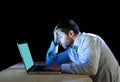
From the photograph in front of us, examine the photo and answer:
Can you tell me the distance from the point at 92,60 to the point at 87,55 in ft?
0.18

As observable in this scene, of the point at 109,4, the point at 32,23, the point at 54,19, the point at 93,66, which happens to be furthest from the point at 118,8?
the point at 93,66

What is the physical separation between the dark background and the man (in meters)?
1.16

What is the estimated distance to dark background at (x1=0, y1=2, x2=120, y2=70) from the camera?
11.7ft

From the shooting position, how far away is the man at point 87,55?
1.96 meters

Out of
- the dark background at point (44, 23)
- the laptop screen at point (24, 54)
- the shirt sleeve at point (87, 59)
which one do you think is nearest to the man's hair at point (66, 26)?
the shirt sleeve at point (87, 59)

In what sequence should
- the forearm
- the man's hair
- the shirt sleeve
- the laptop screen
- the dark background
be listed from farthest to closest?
the dark background → the forearm → the man's hair → the laptop screen → the shirt sleeve

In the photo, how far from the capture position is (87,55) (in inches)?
77.8

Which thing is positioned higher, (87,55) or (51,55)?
(87,55)

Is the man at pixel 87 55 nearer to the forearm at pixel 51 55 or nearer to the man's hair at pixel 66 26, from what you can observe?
the man's hair at pixel 66 26

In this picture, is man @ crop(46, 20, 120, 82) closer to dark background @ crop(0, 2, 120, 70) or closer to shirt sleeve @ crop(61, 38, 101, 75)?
shirt sleeve @ crop(61, 38, 101, 75)

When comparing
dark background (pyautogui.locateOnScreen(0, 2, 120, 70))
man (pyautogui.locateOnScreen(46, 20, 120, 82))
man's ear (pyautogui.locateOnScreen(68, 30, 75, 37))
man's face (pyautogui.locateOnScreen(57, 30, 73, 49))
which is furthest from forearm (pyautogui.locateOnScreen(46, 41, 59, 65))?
dark background (pyautogui.locateOnScreen(0, 2, 120, 70))

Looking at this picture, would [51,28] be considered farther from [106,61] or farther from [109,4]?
[106,61]

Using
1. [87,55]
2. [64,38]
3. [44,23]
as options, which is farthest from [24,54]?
[44,23]

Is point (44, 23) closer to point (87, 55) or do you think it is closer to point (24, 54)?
point (24, 54)
